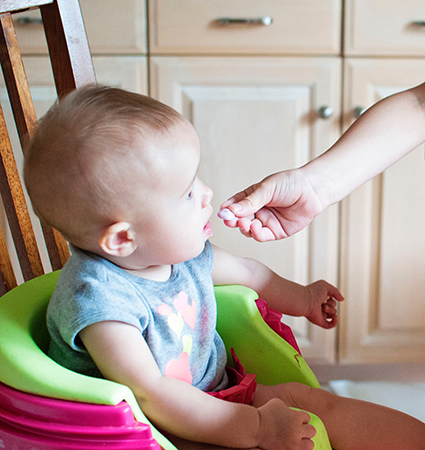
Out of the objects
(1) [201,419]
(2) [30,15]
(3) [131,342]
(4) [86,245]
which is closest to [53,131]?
(4) [86,245]

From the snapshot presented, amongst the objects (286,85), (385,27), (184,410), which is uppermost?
(385,27)

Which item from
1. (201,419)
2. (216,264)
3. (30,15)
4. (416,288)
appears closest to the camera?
(201,419)

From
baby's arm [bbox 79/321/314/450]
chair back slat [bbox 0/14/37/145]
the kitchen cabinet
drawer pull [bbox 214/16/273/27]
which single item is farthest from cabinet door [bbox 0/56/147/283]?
baby's arm [bbox 79/321/314/450]

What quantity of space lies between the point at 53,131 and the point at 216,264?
333 mm

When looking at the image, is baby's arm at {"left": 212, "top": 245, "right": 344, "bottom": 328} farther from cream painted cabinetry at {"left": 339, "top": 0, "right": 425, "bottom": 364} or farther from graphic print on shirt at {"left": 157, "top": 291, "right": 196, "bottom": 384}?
cream painted cabinetry at {"left": 339, "top": 0, "right": 425, "bottom": 364}

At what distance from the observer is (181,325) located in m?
0.63

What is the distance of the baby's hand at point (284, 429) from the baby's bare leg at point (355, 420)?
123 millimetres

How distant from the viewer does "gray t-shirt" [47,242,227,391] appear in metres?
0.54

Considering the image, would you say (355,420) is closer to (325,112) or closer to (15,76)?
(15,76)

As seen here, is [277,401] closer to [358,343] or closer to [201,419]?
[201,419]

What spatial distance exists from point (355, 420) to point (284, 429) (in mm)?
166

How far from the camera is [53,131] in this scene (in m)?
0.52

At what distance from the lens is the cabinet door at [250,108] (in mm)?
1188

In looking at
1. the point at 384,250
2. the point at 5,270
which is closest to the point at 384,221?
the point at 384,250
